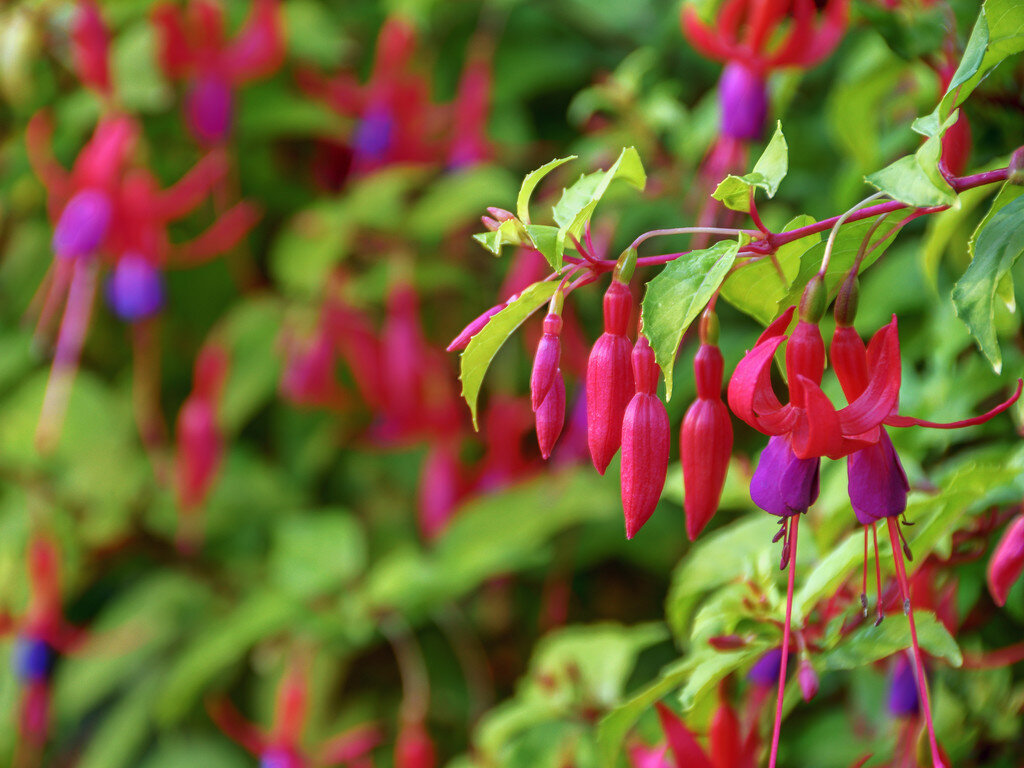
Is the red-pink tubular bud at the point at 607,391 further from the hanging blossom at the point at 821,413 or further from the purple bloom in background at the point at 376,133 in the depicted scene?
the purple bloom in background at the point at 376,133

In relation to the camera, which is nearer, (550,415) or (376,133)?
(550,415)

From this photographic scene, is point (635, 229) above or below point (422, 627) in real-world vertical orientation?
above

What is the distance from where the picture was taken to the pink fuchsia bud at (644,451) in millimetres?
323

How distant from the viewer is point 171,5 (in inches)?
40.1

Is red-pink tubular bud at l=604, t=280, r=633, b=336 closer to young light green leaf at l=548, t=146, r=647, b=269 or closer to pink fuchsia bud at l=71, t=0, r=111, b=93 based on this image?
young light green leaf at l=548, t=146, r=647, b=269

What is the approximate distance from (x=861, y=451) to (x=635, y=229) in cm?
67

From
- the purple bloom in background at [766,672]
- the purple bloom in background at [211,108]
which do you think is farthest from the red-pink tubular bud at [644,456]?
the purple bloom in background at [211,108]

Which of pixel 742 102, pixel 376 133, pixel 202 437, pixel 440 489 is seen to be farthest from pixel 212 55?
pixel 742 102

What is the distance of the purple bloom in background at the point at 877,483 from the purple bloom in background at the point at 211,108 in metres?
0.86

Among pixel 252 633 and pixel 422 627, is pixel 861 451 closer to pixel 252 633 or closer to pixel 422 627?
pixel 252 633

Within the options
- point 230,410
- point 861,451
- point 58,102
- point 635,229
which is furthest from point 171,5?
point 861,451

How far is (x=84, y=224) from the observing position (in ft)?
3.03

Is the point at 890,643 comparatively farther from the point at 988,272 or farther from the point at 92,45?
the point at 92,45

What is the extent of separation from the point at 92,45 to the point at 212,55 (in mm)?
111
